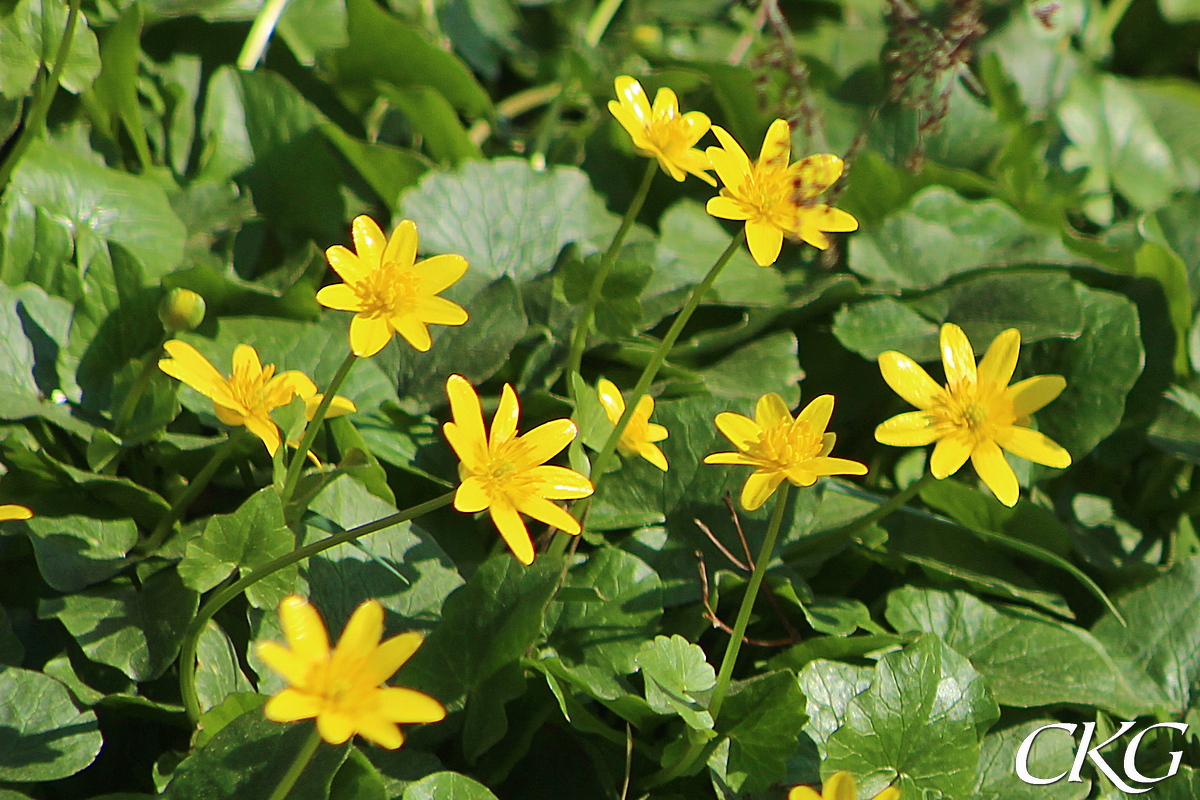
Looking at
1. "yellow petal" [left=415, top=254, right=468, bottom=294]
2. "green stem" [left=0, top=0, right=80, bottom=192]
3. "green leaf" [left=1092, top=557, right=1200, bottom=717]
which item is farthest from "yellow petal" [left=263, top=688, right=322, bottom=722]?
"green leaf" [left=1092, top=557, right=1200, bottom=717]

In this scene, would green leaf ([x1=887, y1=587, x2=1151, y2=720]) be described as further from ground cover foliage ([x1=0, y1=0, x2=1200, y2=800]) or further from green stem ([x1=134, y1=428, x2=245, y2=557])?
green stem ([x1=134, y1=428, x2=245, y2=557])

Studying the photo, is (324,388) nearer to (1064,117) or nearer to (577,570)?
(577,570)

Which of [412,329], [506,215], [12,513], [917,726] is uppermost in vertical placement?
[412,329]

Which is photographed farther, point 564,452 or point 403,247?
point 564,452

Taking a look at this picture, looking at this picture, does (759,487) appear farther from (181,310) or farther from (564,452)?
(181,310)

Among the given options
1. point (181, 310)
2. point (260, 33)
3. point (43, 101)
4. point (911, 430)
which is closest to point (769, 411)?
point (911, 430)
